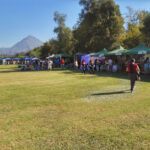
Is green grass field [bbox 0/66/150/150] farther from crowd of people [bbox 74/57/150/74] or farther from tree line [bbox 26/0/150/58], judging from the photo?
tree line [bbox 26/0/150/58]

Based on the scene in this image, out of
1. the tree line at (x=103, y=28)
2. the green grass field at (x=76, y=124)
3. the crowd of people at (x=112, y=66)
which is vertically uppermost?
the tree line at (x=103, y=28)

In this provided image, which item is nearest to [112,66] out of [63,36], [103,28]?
[103,28]

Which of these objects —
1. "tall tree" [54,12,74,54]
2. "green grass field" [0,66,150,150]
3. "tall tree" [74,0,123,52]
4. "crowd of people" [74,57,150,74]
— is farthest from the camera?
"tall tree" [54,12,74,54]

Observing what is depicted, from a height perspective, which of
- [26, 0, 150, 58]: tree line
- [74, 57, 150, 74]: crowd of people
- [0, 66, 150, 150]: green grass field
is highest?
[26, 0, 150, 58]: tree line

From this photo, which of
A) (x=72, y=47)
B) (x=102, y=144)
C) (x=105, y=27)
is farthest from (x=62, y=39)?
(x=102, y=144)

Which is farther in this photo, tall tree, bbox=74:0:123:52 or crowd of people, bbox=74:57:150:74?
tall tree, bbox=74:0:123:52

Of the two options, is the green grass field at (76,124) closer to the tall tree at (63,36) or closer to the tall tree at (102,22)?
the tall tree at (102,22)

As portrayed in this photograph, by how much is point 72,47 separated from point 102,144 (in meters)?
40.8

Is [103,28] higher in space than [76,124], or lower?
higher

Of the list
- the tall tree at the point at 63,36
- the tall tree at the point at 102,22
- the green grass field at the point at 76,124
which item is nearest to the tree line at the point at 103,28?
the tall tree at the point at 102,22

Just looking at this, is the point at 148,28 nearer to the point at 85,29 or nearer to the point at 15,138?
the point at 85,29

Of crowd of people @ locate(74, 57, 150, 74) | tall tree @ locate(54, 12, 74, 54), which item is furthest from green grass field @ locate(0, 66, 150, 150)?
tall tree @ locate(54, 12, 74, 54)

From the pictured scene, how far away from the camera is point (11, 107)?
6188 mm

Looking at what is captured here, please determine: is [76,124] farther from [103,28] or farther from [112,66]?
[103,28]
